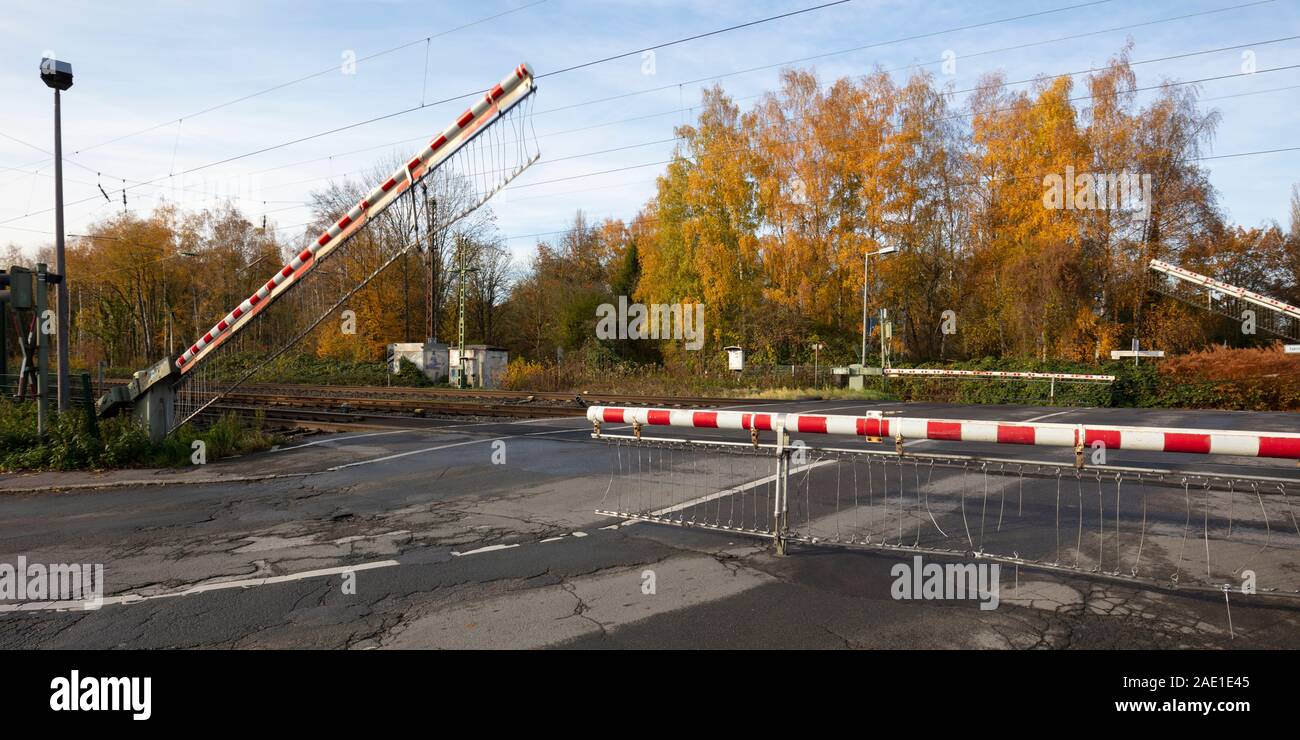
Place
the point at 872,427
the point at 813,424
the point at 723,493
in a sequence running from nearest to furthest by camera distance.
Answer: the point at 872,427
the point at 813,424
the point at 723,493

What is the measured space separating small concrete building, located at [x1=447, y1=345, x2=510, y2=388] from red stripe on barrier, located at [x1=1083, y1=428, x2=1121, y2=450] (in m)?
32.1

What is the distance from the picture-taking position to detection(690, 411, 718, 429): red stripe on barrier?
6738mm

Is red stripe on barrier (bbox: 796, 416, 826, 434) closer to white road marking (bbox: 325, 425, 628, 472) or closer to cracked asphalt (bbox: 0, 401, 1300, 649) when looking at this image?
cracked asphalt (bbox: 0, 401, 1300, 649)

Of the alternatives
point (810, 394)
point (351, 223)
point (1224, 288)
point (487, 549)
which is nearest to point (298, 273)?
point (351, 223)

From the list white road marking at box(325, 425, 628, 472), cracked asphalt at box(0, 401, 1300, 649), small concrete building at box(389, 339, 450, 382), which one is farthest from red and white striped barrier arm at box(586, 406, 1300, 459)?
small concrete building at box(389, 339, 450, 382)

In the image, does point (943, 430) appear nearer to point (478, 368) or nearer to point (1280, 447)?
point (1280, 447)

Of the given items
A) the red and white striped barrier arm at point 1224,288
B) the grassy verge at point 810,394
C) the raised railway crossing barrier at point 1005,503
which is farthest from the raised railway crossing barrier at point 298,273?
the red and white striped barrier arm at point 1224,288

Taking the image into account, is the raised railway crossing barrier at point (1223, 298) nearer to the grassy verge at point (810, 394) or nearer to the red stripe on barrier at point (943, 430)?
the grassy verge at point (810, 394)

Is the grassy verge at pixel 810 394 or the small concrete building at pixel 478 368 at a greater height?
the small concrete building at pixel 478 368

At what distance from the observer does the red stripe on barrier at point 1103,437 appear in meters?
4.90

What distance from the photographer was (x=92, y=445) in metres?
11.4

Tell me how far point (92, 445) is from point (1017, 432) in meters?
12.8

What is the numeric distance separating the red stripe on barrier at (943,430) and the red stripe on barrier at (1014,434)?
0.28 m

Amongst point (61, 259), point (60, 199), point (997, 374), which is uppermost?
point (60, 199)
